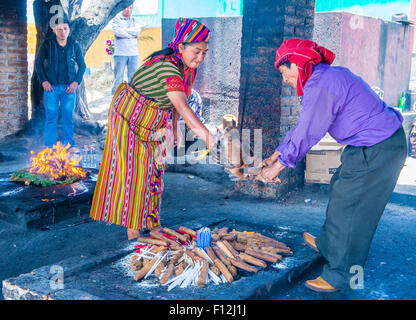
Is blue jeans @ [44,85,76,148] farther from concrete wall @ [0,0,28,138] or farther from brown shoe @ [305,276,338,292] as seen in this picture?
A: brown shoe @ [305,276,338,292]

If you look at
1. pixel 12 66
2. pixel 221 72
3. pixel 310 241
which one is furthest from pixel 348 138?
pixel 221 72

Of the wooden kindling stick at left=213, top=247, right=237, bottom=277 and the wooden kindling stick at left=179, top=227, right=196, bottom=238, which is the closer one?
the wooden kindling stick at left=213, top=247, right=237, bottom=277

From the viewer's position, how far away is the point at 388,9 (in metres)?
16.8

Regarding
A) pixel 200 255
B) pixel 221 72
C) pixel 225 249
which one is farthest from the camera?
pixel 221 72

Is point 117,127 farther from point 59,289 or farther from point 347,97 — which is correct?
point 347,97

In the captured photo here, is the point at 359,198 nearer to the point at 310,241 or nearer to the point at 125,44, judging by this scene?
the point at 310,241

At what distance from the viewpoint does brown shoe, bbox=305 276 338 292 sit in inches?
128

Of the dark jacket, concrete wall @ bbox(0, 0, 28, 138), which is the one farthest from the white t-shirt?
the dark jacket

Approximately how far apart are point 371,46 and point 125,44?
6.87 m

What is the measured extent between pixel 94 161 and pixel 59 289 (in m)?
5.45

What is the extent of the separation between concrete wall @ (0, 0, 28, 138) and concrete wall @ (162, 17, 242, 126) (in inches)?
186

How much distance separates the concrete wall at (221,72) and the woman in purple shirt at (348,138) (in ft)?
29.3

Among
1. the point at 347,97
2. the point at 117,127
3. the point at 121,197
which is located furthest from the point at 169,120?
the point at 347,97

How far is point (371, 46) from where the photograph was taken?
1277 centimetres
